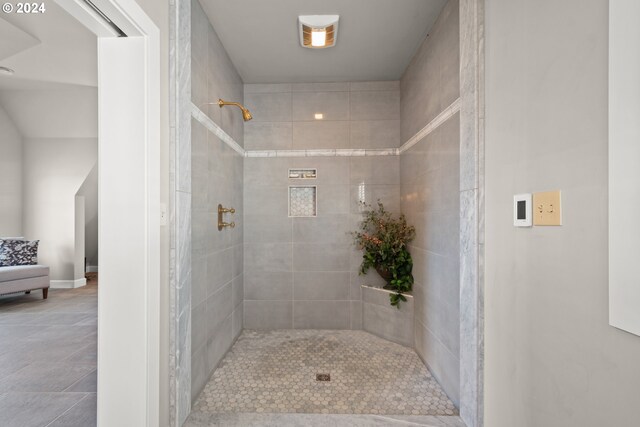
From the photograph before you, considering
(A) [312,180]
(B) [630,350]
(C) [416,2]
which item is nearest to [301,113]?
(A) [312,180]

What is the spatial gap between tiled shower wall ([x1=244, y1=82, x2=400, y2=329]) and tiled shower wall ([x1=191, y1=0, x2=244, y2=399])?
0.81ft

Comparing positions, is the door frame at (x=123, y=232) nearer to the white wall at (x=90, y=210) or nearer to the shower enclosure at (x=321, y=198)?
the shower enclosure at (x=321, y=198)

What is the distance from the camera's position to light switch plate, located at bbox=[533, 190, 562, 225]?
1009 millimetres

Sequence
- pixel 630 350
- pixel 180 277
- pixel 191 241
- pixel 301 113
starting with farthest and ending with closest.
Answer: pixel 301 113 → pixel 191 241 → pixel 180 277 → pixel 630 350

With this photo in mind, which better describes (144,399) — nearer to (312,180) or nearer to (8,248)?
(312,180)

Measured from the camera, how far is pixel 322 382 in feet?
6.67

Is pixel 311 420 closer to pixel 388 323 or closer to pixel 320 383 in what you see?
pixel 320 383

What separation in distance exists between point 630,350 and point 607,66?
0.74 m

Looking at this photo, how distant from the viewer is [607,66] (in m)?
0.82

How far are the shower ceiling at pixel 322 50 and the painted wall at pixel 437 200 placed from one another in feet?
0.53

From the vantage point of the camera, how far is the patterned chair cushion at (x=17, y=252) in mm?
4050

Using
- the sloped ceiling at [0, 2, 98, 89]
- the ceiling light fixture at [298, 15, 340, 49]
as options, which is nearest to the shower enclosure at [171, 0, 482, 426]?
the ceiling light fixture at [298, 15, 340, 49]

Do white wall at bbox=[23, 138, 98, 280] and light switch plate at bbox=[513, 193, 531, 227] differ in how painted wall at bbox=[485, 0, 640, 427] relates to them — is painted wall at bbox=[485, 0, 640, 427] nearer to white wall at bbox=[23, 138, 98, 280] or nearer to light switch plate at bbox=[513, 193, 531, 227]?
light switch plate at bbox=[513, 193, 531, 227]

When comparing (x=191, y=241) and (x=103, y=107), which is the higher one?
(x=103, y=107)
